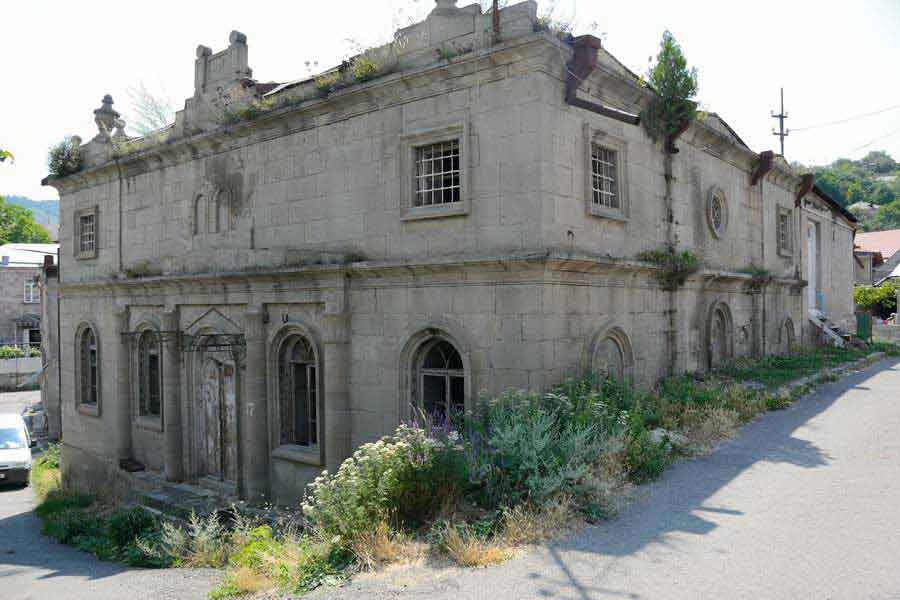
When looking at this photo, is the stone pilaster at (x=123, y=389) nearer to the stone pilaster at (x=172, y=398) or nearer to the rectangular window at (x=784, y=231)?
the stone pilaster at (x=172, y=398)

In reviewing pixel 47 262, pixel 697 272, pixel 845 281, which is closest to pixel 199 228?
pixel 697 272

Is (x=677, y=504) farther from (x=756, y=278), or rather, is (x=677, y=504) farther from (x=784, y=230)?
(x=784, y=230)

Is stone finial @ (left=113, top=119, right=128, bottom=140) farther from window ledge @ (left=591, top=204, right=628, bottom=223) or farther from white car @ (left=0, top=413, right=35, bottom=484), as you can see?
window ledge @ (left=591, top=204, right=628, bottom=223)

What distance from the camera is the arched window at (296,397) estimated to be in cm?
1322

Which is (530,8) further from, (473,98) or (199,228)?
(199,228)

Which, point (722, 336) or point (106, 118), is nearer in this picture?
point (722, 336)

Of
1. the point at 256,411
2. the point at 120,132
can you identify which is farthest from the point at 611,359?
the point at 120,132

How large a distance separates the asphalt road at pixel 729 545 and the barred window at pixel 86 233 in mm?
16447

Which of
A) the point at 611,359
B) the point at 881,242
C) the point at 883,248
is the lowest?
the point at 611,359

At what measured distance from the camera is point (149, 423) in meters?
16.5

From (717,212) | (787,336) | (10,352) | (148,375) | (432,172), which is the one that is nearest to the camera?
(432,172)

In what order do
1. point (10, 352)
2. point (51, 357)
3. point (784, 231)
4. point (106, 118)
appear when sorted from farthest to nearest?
1. point (10, 352)
2. point (51, 357)
3. point (784, 231)
4. point (106, 118)

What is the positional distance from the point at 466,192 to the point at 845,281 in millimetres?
24349

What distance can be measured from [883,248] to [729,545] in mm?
55120
